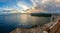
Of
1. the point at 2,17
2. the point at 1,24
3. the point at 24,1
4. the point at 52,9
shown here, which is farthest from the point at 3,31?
the point at 52,9

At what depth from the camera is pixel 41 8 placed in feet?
15.5

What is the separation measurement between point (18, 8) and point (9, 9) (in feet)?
1.15

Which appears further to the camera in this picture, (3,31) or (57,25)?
(3,31)

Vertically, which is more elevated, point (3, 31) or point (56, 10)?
point (56, 10)

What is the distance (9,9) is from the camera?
15.1 ft

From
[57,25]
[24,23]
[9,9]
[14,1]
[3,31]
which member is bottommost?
[3,31]

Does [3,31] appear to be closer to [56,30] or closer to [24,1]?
[24,1]

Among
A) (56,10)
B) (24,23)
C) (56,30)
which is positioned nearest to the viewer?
(56,30)

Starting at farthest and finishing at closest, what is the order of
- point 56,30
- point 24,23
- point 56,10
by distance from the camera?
point 24,23 → point 56,10 → point 56,30

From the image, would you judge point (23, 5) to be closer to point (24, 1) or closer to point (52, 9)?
point (24, 1)

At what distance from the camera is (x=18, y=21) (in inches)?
191

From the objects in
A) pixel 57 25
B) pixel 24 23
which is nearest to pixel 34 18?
pixel 24 23

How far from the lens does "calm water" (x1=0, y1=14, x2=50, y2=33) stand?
15.5 feet

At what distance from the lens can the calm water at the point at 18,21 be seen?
471cm
